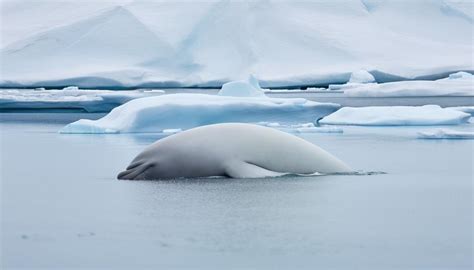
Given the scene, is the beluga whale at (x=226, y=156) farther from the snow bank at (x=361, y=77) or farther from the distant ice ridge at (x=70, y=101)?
the snow bank at (x=361, y=77)

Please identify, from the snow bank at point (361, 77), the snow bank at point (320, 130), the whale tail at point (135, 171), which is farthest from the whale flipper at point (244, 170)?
the snow bank at point (361, 77)

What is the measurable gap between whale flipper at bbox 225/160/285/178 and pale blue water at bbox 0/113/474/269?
0.49 feet

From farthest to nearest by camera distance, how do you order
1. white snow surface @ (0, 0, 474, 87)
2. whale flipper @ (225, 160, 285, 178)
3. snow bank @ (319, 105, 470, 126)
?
white snow surface @ (0, 0, 474, 87) < snow bank @ (319, 105, 470, 126) < whale flipper @ (225, 160, 285, 178)

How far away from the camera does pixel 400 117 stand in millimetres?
17547

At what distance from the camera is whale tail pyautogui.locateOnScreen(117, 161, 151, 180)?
6.46m

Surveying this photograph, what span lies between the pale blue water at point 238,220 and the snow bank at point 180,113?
6.39 meters

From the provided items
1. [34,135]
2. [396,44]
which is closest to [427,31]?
[396,44]

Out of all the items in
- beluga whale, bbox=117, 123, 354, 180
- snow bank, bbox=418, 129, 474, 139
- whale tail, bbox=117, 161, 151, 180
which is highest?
snow bank, bbox=418, 129, 474, 139

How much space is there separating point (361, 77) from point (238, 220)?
95.5 feet

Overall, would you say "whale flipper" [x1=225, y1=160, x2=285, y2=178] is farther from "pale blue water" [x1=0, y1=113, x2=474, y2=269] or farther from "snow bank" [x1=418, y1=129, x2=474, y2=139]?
"snow bank" [x1=418, y1=129, x2=474, y2=139]

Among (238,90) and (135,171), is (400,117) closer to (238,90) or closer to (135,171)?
(238,90)

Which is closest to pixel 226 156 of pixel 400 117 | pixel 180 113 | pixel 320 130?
pixel 320 130

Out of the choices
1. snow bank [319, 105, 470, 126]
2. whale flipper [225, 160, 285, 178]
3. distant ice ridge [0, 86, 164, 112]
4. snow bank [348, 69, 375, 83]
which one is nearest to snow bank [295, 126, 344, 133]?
snow bank [319, 105, 470, 126]

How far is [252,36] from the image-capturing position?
36.2 metres
